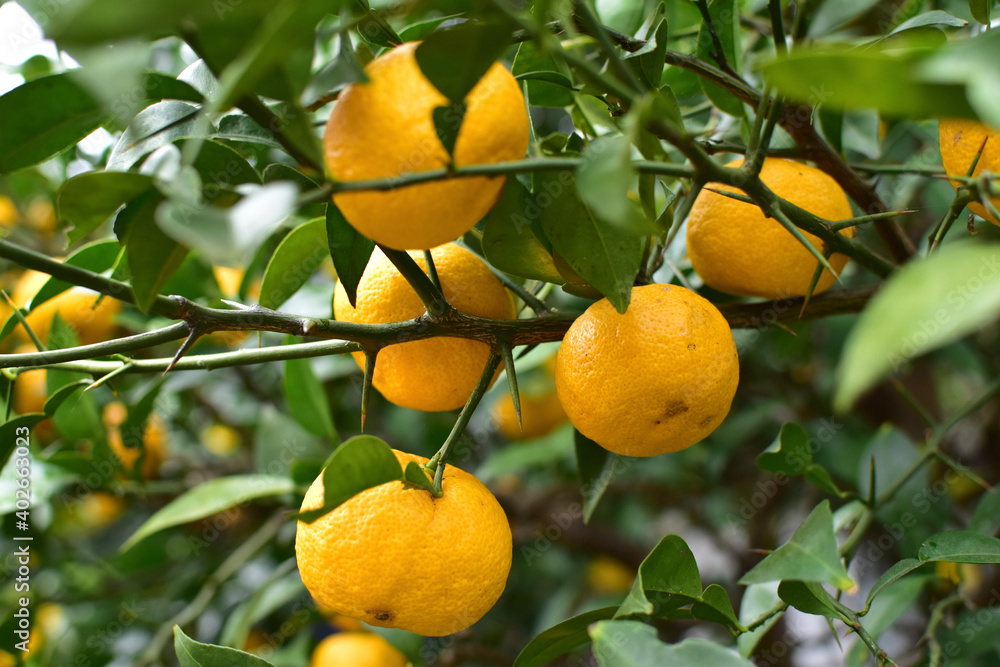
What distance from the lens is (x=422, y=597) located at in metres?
0.55

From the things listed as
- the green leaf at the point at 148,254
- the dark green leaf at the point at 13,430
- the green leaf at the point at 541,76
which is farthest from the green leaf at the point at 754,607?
the dark green leaf at the point at 13,430

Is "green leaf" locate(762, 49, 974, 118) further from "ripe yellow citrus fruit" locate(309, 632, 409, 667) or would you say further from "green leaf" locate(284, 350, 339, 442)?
"ripe yellow citrus fruit" locate(309, 632, 409, 667)

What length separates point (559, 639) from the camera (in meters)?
0.61

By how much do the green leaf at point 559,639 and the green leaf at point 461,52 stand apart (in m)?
0.42

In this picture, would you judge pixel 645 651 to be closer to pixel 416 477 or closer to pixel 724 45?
pixel 416 477

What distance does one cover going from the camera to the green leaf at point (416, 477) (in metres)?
0.52

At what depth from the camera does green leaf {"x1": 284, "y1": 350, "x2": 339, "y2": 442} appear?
3.18 ft

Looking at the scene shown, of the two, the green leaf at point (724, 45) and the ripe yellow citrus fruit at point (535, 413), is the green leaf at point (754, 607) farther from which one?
the ripe yellow citrus fruit at point (535, 413)

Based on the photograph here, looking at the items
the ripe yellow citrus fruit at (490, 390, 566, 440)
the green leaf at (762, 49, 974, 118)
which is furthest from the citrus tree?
the ripe yellow citrus fruit at (490, 390, 566, 440)

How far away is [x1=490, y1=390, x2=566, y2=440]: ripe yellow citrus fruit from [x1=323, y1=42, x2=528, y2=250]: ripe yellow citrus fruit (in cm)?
120

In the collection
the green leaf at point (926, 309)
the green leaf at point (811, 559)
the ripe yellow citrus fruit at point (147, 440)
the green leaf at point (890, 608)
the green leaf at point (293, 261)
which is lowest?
the green leaf at point (890, 608)

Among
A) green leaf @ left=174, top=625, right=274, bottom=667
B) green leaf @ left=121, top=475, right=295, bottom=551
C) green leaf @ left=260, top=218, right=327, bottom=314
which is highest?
green leaf @ left=260, top=218, right=327, bottom=314

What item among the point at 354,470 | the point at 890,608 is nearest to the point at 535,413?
the point at 890,608

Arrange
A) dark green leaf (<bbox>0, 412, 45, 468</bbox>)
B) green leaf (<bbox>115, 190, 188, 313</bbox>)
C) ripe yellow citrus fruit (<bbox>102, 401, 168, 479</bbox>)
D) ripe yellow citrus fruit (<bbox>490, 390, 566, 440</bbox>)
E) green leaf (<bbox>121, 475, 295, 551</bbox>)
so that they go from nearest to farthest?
green leaf (<bbox>115, 190, 188, 313</bbox>), dark green leaf (<bbox>0, 412, 45, 468</bbox>), green leaf (<bbox>121, 475, 295, 551</bbox>), ripe yellow citrus fruit (<bbox>102, 401, 168, 479</bbox>), ripe yellow citrus fruit (<bbox>490, 390, 566, 440</bbox>)
